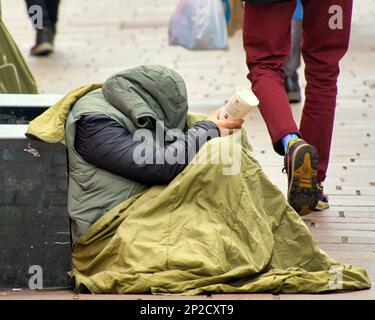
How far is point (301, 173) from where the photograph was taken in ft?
16.0

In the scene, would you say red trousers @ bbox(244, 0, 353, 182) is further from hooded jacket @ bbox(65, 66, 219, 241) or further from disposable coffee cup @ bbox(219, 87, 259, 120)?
hooded jacket @ bbox(65, 66, 219, 241)

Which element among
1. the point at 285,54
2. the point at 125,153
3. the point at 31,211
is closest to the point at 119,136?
the point at 125,153

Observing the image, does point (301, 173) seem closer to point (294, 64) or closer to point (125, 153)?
point (125, 153)

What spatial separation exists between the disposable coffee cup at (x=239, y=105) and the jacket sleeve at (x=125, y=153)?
0.75 feet

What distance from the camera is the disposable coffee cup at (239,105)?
4594 millimetres

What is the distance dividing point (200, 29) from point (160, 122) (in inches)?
139

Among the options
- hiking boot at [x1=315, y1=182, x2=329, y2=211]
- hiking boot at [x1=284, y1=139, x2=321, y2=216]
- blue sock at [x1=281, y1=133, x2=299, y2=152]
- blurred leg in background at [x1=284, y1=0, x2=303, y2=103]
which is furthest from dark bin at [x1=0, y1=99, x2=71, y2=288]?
blurred leg in background at [x1=284, y1=0, x2=303, y2=103]

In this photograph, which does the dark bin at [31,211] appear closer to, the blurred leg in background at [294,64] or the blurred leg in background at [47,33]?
the blurred leg in background at [294,64]

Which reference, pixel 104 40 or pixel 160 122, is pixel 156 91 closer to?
pixel 160 122

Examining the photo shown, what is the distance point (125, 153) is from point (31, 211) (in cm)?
48

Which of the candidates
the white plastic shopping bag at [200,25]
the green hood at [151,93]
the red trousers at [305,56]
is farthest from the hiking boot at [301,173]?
the white plastic shopping bag at [200,25]

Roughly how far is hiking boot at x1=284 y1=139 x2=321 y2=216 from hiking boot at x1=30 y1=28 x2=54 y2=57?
17.8 ft
